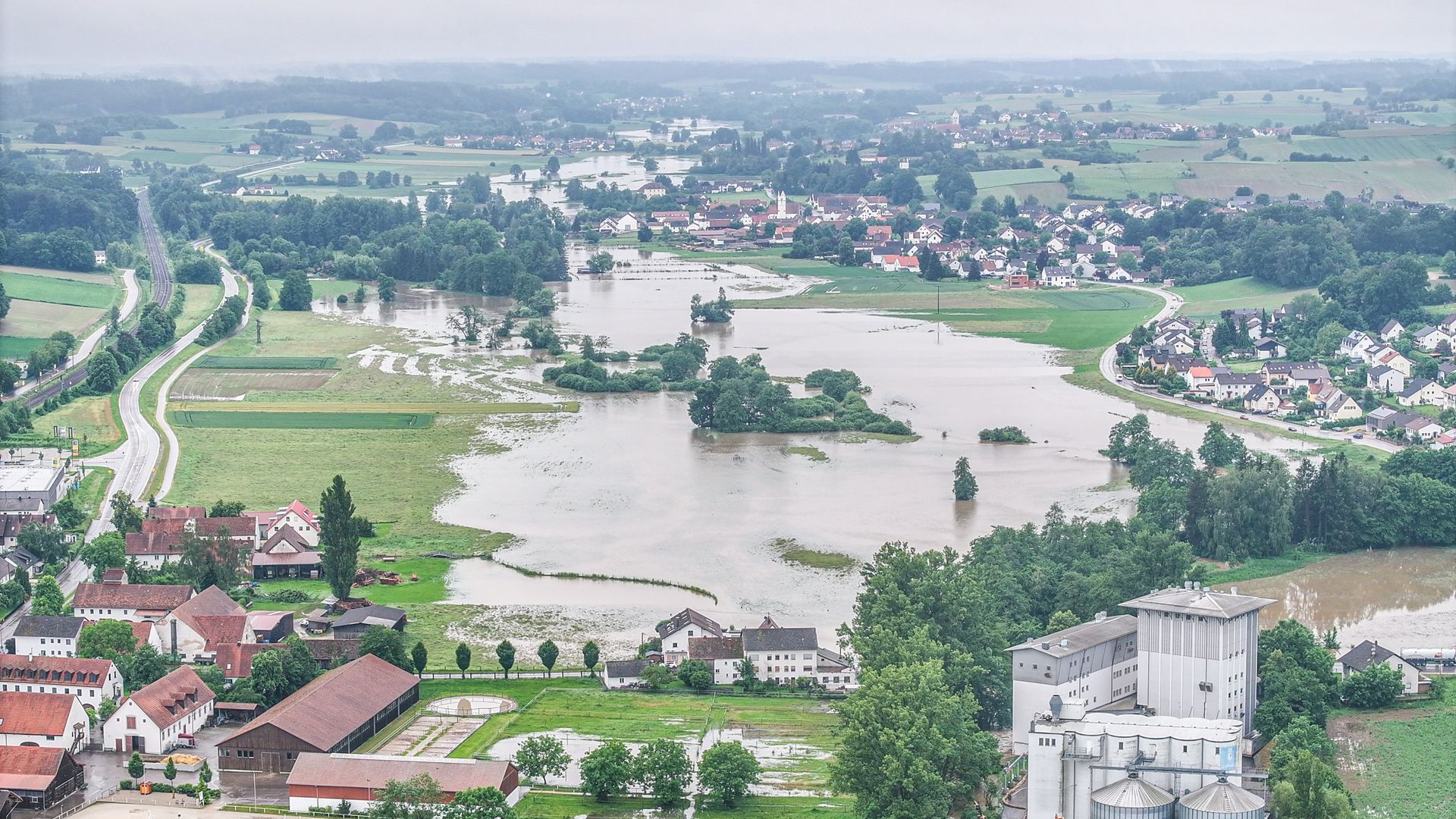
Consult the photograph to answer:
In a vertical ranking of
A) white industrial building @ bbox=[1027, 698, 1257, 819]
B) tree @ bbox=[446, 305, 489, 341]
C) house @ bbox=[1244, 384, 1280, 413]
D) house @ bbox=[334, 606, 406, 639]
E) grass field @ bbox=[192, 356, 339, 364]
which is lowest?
house @ bbox=[1244, 384, 1280, 413]

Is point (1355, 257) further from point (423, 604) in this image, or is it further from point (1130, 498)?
point (423, 604)

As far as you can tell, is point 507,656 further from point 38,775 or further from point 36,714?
point 38,775

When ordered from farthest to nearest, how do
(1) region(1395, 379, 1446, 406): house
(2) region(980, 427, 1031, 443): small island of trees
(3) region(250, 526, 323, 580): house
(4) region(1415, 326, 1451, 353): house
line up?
(4) region(1415, 326, 1451, 353): house < (1) region(1395, 379, 1446, 406): house < (2) region(980, 427, 1031, 443): small island of trees < (3) region(250, 526, 323, 580): house

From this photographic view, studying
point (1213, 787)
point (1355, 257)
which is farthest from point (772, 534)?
point (1355, 257)

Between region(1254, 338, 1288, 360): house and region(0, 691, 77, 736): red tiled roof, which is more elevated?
Answer: region(0, 691, 77, 736): red tiled roof

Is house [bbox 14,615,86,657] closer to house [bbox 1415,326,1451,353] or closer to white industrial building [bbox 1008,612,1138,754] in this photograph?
white industrial building [bbox 1008,612,1138,754]

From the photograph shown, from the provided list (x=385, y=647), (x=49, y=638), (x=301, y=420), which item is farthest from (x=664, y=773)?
(x=301, y=420)

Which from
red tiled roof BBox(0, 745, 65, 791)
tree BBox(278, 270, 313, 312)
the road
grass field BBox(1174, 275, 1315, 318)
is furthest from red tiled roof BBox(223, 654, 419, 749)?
tree BBox(278, 270, 313, 312)
